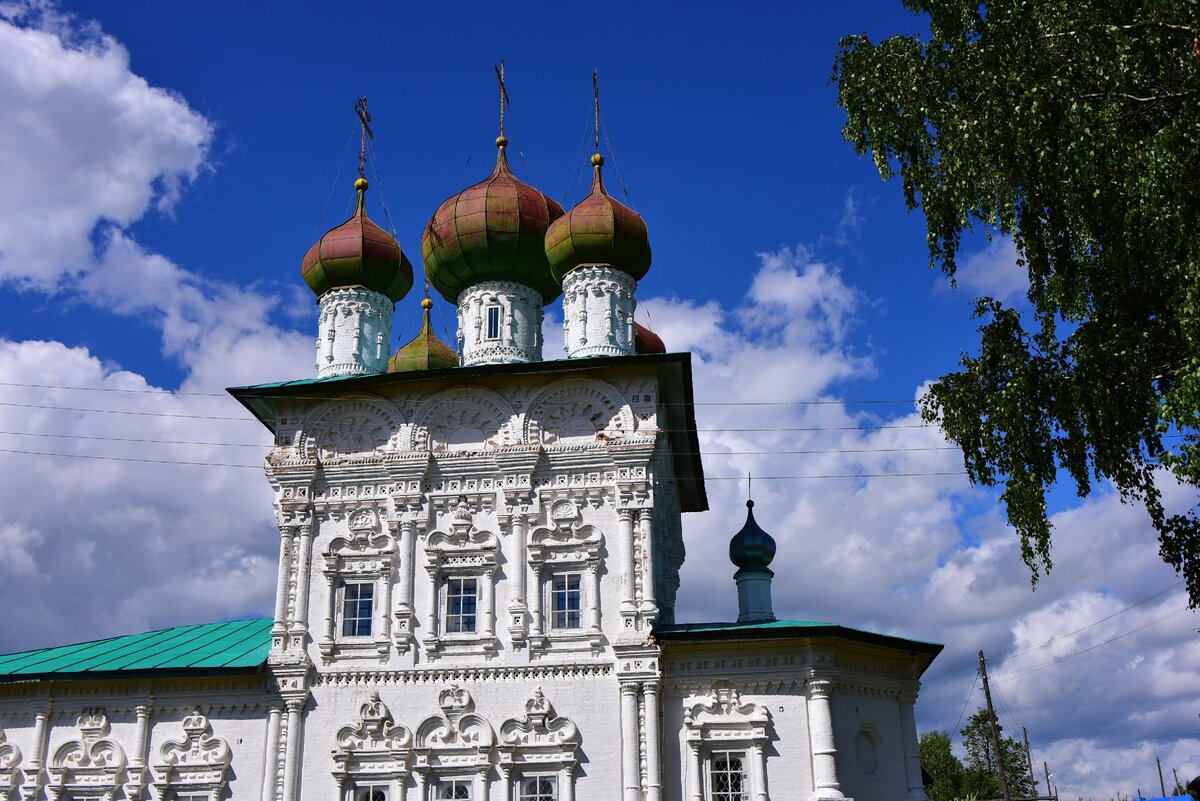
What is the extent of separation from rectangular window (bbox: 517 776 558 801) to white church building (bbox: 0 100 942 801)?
0.03m

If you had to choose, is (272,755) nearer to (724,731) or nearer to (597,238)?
(724,731)

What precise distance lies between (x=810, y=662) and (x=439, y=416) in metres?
5.59

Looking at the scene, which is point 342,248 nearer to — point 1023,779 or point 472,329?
point 472,329

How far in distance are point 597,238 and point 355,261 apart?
→ 3765 millimetres

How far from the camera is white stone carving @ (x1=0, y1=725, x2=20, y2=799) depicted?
14227mm

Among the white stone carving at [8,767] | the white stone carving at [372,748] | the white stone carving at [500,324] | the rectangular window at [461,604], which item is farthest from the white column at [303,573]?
the white stone carving at [8,767]

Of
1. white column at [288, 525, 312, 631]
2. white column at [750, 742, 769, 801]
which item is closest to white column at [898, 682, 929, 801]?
white column at [750, 742, 769, 801]

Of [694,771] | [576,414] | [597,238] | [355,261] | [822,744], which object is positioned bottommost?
[694,771]

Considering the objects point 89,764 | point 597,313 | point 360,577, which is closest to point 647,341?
point 597,313

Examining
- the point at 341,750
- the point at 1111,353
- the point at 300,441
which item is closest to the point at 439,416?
the point at 300,441

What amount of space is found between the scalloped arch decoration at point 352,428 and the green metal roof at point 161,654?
267 centimetres

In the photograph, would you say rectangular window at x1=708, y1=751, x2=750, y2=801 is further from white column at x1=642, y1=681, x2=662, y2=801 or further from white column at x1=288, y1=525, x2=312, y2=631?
white column at x1=288, y1=525, x2=312, y2=631

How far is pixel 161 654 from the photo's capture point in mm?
14922

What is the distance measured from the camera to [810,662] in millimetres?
13289
